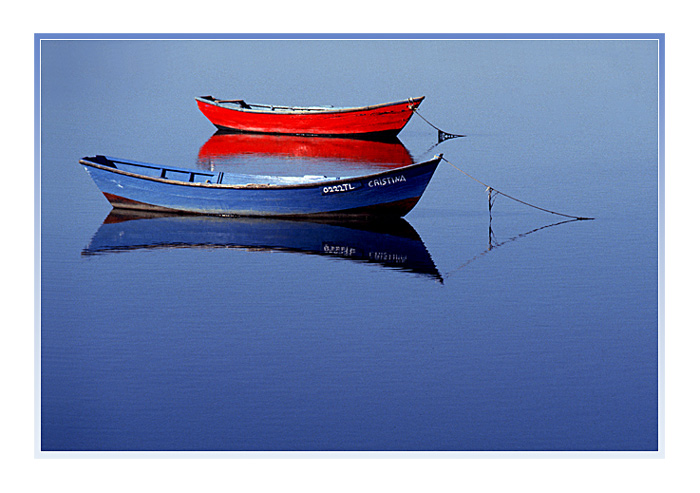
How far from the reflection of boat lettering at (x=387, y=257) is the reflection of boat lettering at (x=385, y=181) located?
Answer: 124 cm

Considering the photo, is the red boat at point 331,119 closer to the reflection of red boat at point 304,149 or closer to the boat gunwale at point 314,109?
the boat gunwale at point 314,109

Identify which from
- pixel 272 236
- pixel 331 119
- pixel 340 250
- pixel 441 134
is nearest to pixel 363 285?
pixel 340 250

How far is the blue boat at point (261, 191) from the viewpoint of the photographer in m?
13.6

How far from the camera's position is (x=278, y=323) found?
10297 mm

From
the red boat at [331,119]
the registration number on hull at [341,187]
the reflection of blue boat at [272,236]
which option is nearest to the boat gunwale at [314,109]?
the red boat at [331,119]

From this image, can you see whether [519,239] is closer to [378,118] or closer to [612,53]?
[612,53]

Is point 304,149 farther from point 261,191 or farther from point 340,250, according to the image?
point 340,250

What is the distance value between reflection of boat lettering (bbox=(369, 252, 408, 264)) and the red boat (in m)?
6.45

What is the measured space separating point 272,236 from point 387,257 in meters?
1.64

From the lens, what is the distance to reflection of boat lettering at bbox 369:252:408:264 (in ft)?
40.3

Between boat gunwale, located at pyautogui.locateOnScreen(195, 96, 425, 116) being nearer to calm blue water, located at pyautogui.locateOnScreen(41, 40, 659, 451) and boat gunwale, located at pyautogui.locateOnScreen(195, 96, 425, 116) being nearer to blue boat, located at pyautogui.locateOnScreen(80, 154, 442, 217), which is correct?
calm blue water, located at pyautogui.locateOnScreen(41, 40, 659, 451)

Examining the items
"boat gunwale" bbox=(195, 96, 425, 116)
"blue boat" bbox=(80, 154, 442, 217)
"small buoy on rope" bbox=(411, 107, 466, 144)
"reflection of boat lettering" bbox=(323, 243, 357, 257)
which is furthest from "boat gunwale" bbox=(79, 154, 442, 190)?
"small buoy on rope" bbox=(411, 107, 466, 144)

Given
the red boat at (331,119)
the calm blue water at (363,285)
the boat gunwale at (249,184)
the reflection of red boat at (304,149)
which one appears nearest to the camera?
the calm blue water at (363,285)

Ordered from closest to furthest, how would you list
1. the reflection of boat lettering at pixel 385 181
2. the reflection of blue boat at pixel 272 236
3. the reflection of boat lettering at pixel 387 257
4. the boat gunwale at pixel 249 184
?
the reflection of boat lettering at pixel 387 257 → the reflection of blue boat at pixel 272 236 → the boat gunwale at pixel 249 184 → the reflection of boat lettering at pixel 385 181
